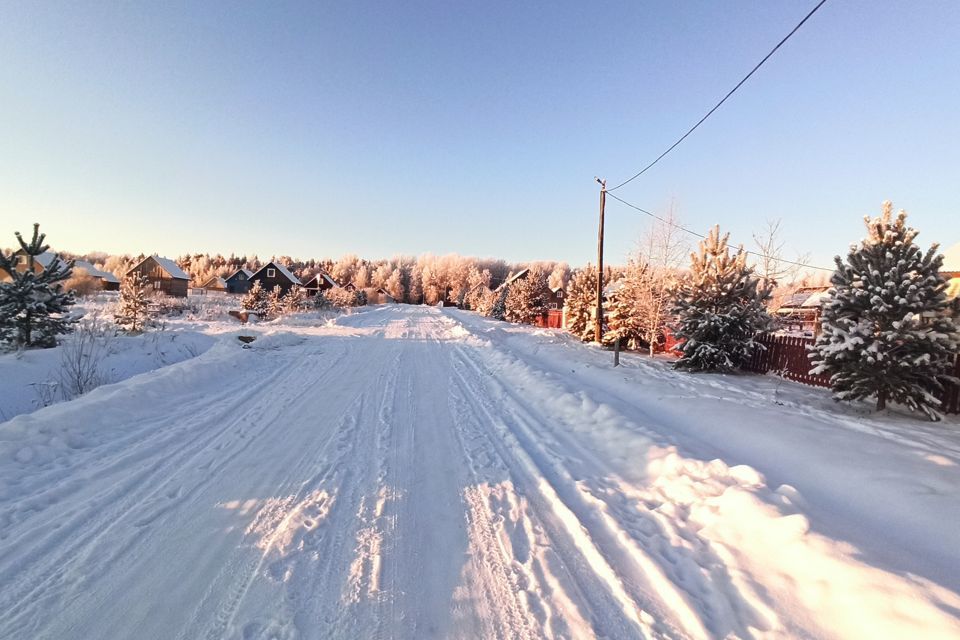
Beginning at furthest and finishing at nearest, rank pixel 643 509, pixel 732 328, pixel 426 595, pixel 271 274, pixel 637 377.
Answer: pixel 271 274 → pixel 732 328 → pixel 637 377 → pixel 643 509 → pixel 426 595

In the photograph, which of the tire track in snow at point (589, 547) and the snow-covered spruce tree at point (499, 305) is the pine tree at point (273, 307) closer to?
the snow-covered spruce tree at point (499, 305)

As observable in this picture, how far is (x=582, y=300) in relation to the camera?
85.1 feet

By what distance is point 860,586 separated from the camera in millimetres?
2742

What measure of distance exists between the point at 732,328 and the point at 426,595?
13.5m

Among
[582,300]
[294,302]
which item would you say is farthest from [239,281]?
[582,300]

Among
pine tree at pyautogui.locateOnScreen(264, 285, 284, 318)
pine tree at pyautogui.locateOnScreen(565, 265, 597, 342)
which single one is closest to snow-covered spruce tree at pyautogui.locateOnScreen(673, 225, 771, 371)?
pine tree at pyautogui.locateOnScreen(565, 265, 597, 342)

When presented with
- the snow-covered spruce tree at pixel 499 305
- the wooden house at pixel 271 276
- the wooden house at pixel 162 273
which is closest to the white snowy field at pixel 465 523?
the snow-covered spruce tree at pixel 499 305

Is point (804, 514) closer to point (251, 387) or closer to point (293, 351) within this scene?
point (251, 387)

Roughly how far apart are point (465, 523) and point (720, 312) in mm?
12659

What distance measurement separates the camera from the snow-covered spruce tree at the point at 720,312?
13.2 meters

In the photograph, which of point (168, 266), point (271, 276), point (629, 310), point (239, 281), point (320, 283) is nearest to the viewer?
point (629, 310)

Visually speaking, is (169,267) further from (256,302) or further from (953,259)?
(953,259)

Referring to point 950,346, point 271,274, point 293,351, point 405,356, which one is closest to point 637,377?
point 950,346

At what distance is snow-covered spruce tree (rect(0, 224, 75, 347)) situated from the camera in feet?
31.9
